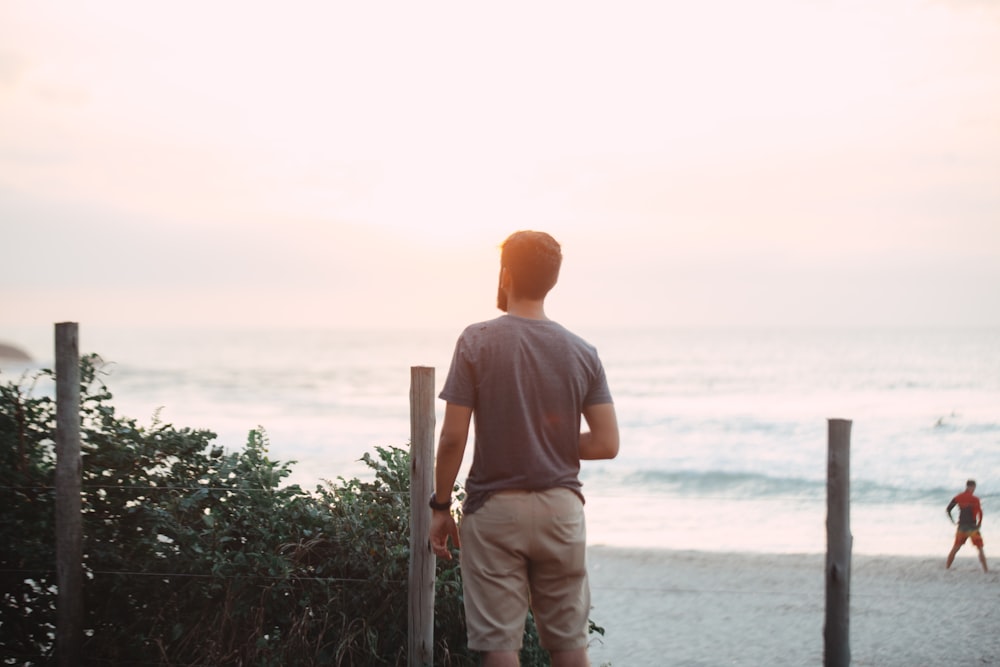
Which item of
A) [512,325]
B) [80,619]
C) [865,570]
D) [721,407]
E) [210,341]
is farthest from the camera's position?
[210,341]

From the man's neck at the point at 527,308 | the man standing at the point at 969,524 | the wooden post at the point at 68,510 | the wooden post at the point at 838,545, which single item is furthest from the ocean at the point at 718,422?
the man standing at the point at 969,524

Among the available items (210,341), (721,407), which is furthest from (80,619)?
(210,341)

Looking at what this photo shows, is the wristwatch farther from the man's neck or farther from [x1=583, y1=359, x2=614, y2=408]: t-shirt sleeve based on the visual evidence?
A: the man's neck

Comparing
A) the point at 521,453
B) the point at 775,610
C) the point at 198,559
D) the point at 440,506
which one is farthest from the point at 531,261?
the point at 775,610

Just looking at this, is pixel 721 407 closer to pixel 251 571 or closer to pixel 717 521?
pixel 717 521

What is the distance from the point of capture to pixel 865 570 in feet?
38.1

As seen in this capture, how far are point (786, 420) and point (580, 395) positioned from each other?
109ft

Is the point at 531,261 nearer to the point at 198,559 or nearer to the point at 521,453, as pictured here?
the point at 521,453

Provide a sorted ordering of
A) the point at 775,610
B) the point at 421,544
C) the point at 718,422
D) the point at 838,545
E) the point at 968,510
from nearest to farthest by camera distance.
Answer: the point at 838,545 < the point at 421,544 < the point at 775,610 < the point at 968,510 < the point at 718,422

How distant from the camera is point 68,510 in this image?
4.18 m

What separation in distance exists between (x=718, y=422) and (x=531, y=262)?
31706mm

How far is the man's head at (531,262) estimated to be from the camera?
2.90 meters

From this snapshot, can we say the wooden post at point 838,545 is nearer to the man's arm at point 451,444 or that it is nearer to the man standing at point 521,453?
the man standing at point 521,453

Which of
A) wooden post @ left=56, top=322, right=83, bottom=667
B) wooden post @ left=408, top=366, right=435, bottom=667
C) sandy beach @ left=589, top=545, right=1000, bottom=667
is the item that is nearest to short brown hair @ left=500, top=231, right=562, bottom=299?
wooden post @ left=408, top=366, right=435, bottom=667
